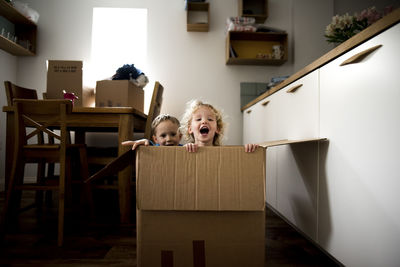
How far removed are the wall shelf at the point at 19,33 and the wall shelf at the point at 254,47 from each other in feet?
7.55

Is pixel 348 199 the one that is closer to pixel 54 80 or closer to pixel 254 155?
pixel 254 155

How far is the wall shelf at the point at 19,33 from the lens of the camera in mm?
2520

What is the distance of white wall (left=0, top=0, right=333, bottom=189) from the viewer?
2.99 metres

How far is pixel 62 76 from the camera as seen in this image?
6.31ft

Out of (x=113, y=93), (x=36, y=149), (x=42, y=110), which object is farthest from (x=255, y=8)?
(x=36, y=149)

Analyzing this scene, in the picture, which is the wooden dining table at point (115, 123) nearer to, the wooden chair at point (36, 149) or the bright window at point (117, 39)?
the wooden chair at point (36, 149)

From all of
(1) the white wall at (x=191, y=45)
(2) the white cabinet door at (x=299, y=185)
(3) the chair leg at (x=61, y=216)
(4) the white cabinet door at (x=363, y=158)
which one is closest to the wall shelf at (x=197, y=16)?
(1) the white wall at (x=191, y=45)

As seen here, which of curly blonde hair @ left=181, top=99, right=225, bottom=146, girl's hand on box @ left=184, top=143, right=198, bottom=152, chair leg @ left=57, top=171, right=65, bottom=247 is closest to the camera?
girl's hand on box @ left=184, top=143, right=198, bottom=152

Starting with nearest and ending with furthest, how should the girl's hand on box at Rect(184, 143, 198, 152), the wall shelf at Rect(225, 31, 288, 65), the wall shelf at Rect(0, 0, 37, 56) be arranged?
1. the girl's hand on box at Rect(184, 143, 198, 152)
2. the wall shelf at Rect(0, 0, 37, 56)
3. the wall shelf at Rect(225, 31, 288, 65)

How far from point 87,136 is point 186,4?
78.3 inches

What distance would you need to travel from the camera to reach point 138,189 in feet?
2.62

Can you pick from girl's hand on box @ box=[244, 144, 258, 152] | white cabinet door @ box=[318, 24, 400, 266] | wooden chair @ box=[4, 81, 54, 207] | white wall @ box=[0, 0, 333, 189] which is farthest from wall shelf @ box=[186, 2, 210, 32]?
girl's hand on box @ box=[244, 144, 258, 152]

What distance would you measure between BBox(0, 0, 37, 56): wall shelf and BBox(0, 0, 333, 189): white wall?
12 cm

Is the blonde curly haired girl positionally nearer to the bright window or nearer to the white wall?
the white wall
